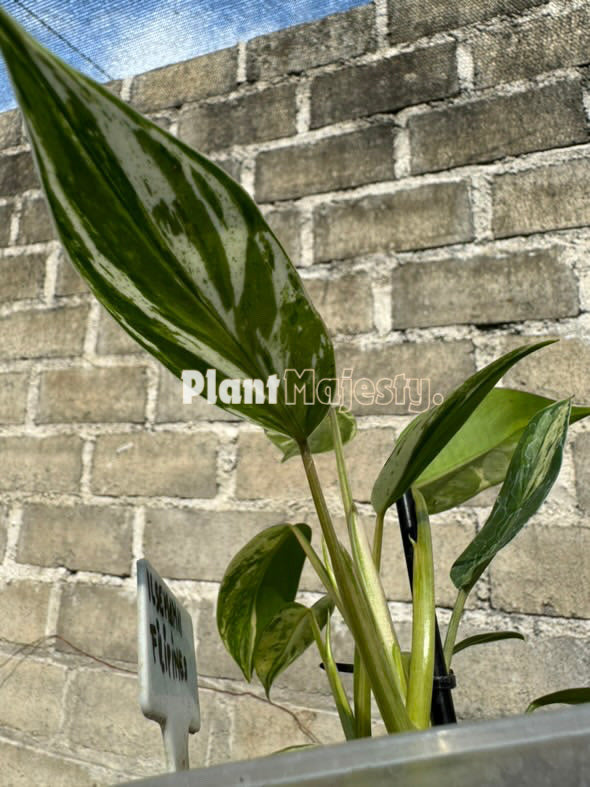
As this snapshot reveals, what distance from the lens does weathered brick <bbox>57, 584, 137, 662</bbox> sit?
85 cm

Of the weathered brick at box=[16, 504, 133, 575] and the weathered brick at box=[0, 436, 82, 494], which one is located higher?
the weathered brick at box=[0, 436, 82, 494]

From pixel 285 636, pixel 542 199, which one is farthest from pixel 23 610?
pixel 542 199

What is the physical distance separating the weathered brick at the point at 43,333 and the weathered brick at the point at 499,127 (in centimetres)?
60

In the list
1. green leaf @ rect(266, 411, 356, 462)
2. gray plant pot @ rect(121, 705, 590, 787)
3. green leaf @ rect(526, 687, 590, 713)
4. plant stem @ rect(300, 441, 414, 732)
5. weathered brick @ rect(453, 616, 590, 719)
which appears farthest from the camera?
weathered brick @ rect(453, 616, 590, 719)

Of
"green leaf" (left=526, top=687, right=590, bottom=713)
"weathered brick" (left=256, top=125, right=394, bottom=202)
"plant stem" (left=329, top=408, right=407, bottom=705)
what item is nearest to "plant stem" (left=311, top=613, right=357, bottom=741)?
"plant stem" (left=329, top=408, right=407, bottom=705)

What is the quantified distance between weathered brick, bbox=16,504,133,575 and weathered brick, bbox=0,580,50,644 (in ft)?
0.13

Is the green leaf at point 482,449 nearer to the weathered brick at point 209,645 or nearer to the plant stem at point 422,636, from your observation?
the plant stem at point 422,636

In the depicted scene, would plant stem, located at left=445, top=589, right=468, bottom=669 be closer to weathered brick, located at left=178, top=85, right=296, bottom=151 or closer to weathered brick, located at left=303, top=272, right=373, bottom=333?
weathered brick, located at left=303, top=272, right=373, bottom=333

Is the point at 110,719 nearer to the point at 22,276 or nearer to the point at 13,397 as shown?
the point at 13,397

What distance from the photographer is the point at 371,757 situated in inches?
5.7

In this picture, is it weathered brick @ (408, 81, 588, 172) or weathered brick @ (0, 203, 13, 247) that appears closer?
weathered brick @ (408, 81, 588, 172)

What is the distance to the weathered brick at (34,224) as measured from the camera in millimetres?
1096

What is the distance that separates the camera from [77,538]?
3.01 feet

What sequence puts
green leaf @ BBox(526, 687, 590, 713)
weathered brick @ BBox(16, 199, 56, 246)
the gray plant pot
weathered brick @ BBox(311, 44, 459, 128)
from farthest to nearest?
weathered brick @ BBox(16, 199, 56, 246) → weathered brick @ BBox(311, 44, 459, 128) → green leaf @ BBox(526, 687, 590, 713) → the gray plant pot
